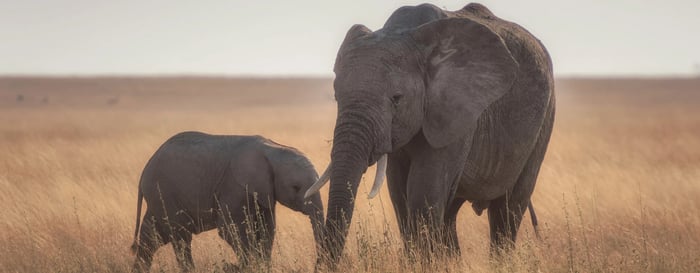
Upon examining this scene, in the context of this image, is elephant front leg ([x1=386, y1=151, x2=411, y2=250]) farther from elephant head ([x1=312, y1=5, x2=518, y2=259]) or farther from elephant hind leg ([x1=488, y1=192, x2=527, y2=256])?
elephant hind leg ([x1=488, y1=192, x2=527, y2=256])

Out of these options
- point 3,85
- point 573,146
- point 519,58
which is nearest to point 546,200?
point 519,58

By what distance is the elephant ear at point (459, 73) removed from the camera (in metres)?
7.25

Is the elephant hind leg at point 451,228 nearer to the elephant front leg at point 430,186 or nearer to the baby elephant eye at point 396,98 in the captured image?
the elephant front leg at point 430,186

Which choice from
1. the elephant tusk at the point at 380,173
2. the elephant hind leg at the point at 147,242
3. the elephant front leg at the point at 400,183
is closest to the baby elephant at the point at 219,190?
the elephant hind leg at the point at 147,242

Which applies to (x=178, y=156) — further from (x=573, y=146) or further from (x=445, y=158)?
(x=573, y=146)

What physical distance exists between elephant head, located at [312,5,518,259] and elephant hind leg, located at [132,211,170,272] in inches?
98.6

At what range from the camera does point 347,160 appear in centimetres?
687

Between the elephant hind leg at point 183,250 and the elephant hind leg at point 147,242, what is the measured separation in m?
0.14

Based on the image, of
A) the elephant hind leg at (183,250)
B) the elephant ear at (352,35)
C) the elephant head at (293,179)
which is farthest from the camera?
the elephant hind leg at (183,250)

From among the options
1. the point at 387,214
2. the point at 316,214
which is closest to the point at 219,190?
the point at 316,214

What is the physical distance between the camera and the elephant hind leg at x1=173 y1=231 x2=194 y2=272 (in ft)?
29.4

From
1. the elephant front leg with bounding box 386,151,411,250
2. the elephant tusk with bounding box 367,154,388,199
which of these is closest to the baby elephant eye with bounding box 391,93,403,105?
the elephant tusk with bounding box 367,154,388,199

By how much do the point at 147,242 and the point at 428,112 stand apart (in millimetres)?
3340

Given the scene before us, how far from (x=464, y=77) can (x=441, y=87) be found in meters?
0.21
